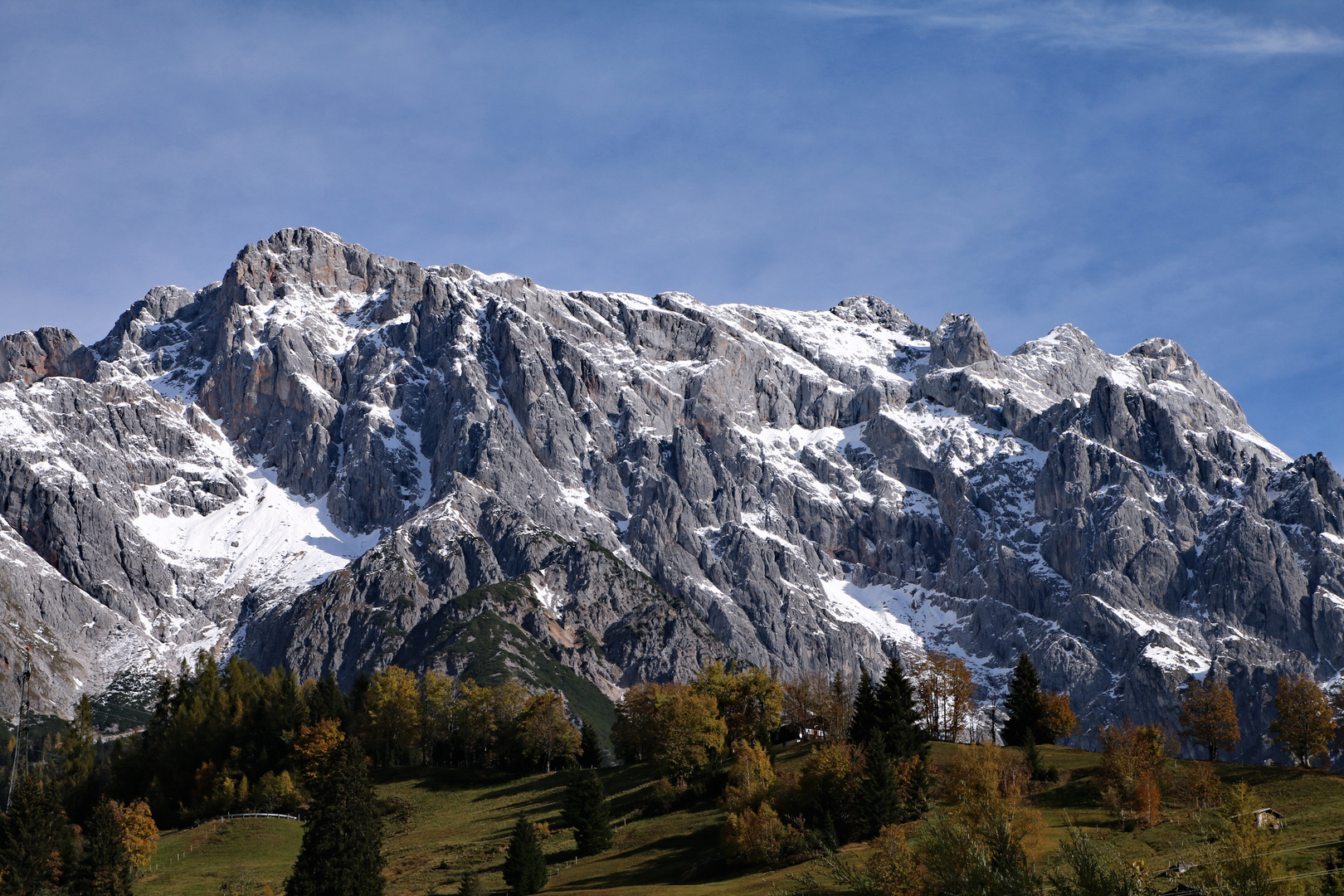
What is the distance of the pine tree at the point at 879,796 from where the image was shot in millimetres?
91688

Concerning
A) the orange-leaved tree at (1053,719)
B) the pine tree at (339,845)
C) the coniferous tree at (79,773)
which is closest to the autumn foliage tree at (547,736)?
the coniferous tree at (79,773)

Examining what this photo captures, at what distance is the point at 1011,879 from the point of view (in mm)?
43906

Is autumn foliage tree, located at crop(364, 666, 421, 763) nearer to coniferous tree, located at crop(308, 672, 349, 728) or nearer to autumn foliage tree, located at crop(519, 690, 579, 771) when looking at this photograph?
coniferous tree, located at crop(308, 672, 349, 728)

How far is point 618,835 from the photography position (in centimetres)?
11031

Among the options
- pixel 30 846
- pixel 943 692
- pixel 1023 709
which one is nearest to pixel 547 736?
pixel 943 692

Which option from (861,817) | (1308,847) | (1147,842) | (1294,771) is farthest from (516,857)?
(1294,771)

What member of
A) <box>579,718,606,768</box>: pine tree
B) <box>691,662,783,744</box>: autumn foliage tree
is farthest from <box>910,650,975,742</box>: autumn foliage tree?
<box>579,718,606,768</box>: pine tree

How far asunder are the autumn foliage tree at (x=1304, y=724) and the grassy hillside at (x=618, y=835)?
55.5ft

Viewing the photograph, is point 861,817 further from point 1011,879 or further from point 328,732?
point 328,732

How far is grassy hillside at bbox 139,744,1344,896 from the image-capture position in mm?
84688

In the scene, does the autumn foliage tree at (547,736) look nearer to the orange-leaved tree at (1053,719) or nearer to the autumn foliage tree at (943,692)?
the autumn foliage tree at (943,692)

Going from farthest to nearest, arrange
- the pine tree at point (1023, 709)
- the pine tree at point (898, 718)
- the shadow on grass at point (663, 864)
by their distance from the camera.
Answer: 1. the pine tree at point (1023, 709)
2. the pine tree at point (898, 718)
3. the shadow on grass at point (663, 864)

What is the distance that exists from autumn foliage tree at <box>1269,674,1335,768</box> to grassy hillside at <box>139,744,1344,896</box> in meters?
16.9

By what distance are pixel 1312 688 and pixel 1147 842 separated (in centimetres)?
5560
